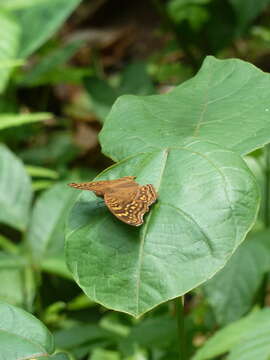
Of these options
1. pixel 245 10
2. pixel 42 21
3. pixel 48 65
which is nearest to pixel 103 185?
pixel 42 21

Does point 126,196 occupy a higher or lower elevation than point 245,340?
higher

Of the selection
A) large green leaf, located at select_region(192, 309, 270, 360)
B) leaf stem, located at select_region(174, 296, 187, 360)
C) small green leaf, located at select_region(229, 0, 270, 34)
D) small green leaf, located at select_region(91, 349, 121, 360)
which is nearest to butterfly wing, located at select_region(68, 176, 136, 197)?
leaf stem, located at select_region(174, 296, 187, 360)

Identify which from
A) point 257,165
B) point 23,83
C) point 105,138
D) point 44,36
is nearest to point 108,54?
point 23,83

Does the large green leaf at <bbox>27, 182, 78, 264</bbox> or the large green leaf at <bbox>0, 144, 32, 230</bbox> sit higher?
the large green leaf at <bbox>0, 144, 32, 230</bbox>

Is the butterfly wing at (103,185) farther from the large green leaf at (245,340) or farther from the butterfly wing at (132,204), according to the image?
the large green leaf at (245,340)

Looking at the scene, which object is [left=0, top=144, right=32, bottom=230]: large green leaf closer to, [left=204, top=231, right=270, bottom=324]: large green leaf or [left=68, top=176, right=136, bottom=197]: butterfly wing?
[left=204, top=231, right=270, bottom=324]: large green leaf

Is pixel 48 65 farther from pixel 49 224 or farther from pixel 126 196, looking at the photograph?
pixel 126 196

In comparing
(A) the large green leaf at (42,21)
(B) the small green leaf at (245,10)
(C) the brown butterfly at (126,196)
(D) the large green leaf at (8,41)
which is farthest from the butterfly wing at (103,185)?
(B) the small green leaf at (245,10)
